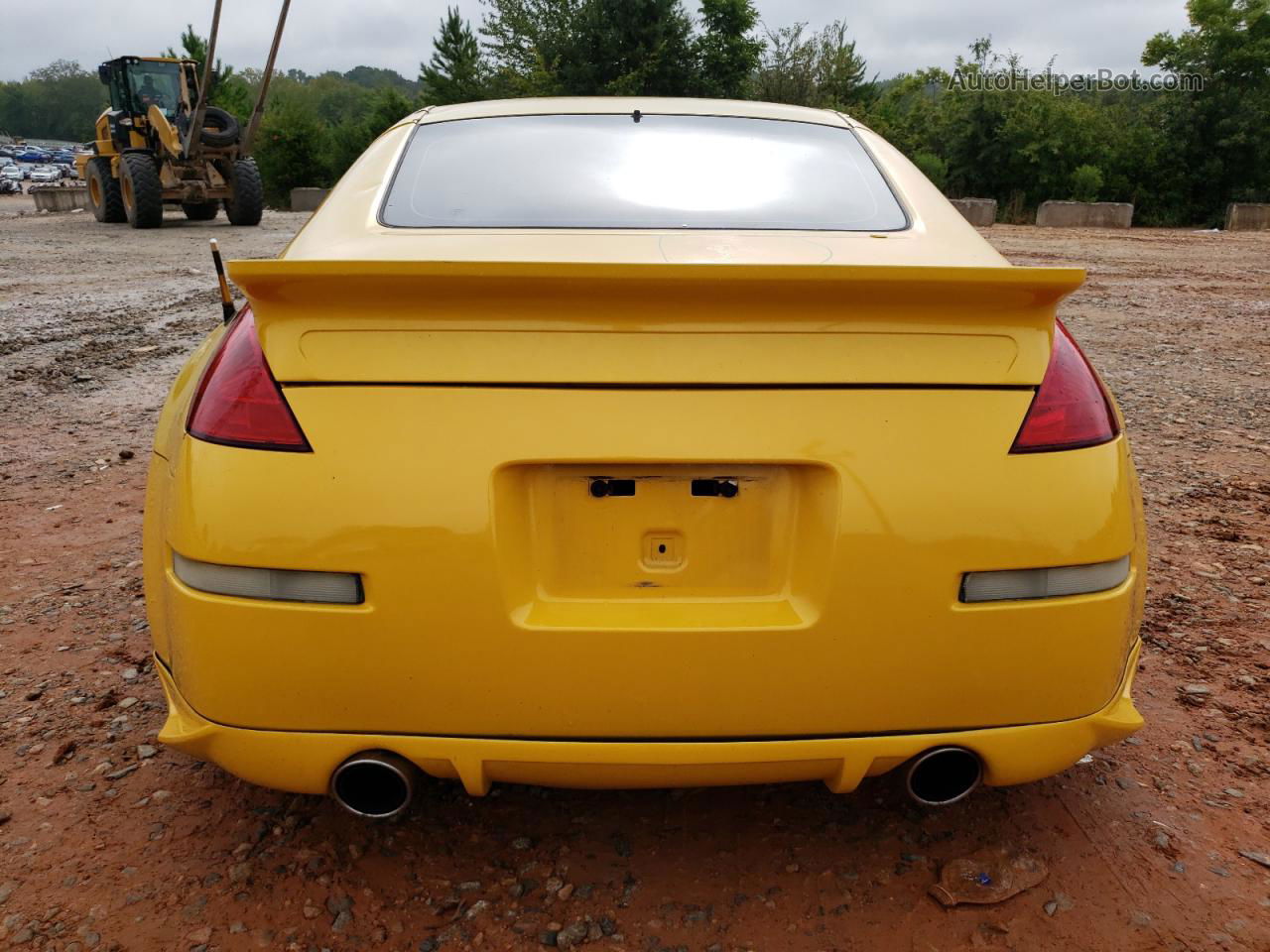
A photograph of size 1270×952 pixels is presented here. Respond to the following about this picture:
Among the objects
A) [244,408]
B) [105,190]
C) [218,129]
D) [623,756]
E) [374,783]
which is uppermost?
[218,129]

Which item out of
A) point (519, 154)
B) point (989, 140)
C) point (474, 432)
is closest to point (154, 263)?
point (519, 154)

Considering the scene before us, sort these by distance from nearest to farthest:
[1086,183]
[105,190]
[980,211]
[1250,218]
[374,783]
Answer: [374,783], [105,190], [1250,218], [980,211], [1086,183]

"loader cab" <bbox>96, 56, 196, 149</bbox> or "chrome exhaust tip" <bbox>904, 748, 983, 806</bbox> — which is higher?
"loader cab" <bbox>96, 56, 196, 149</bbox>

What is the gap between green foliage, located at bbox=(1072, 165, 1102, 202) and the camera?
94.6 ft

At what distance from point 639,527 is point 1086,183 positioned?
1265 inches

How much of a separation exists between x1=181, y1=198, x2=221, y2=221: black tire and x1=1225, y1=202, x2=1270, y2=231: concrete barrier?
24717 mm

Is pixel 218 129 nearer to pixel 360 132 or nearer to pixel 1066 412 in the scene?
pixel 1066 412

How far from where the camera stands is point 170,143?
16.8 metres

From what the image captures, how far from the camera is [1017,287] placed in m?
1.46

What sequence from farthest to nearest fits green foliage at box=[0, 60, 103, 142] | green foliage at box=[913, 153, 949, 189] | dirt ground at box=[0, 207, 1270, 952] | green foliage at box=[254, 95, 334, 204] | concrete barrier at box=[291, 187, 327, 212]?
1. green foliage at box=[0, 60, 103, 142]
2. green foliage at box=[254, 95, 334, 204]
3. green foliage at box=[913, 153, 949, 189]
4. concrete barrier at box=[291, 187, 327, 212]
5. dirt ground at box=[0, 207, 1270, 952]

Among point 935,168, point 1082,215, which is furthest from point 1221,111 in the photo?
point 1082,215

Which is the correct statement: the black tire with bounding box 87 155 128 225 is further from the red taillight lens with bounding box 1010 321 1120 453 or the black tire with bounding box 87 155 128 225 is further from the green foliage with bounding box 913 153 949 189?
the green foliage with bounding box 913 153 949 189

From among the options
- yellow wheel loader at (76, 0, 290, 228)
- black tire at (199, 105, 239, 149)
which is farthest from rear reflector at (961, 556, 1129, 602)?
black tire at (199, 105, 239, 149)

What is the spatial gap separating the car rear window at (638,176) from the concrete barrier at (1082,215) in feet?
82.3
